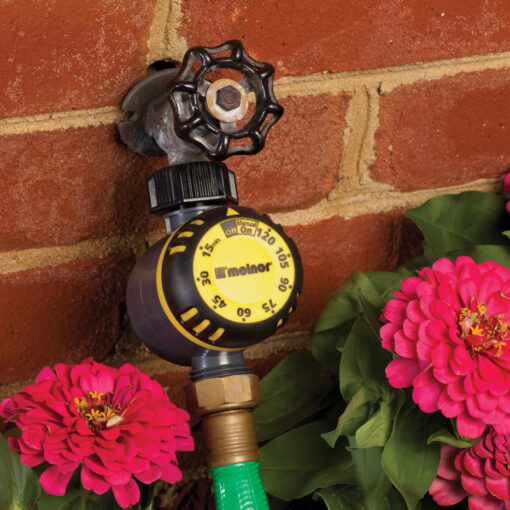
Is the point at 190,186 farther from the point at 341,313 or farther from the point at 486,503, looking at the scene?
the point at 486,503

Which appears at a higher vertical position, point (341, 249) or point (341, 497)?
point (341, 249)

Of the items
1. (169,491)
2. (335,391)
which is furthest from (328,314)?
(169,491)

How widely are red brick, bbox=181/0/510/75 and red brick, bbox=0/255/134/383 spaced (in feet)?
0.54

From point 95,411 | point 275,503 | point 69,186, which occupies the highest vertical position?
point 69,186

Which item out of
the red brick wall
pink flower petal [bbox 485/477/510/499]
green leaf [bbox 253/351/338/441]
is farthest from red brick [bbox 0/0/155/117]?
pink flower petal [bbox 485/477/510/499]

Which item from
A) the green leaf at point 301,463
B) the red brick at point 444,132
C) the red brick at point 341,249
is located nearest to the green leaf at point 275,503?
the green leaf at point 301,463

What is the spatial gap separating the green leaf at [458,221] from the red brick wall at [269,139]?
0.03 metres

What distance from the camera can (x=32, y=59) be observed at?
0.41 m

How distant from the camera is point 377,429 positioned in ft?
1.21

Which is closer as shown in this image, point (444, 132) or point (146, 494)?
point (146, 494)

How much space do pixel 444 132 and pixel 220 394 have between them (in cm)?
26

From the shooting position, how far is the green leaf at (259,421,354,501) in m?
0.41

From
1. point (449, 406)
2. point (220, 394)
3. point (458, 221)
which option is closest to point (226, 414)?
point (220, 394)

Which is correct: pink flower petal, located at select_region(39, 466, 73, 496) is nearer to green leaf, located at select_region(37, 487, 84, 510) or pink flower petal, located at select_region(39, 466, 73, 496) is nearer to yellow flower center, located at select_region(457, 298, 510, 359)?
green leaf, located at select_region(37, 487, 84, 510)
